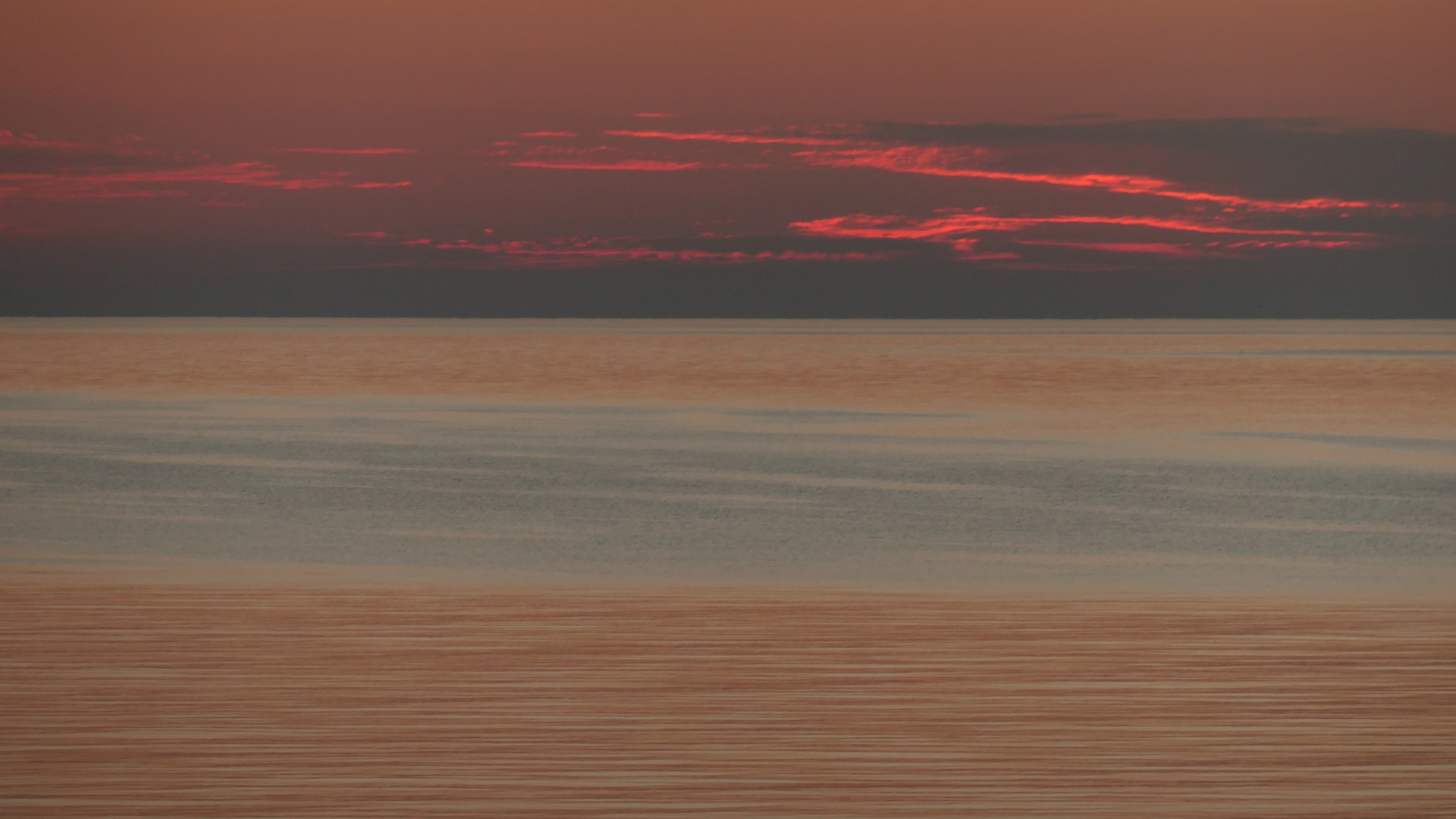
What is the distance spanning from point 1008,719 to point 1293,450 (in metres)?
9.55

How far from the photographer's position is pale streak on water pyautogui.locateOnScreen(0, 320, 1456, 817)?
3.62m

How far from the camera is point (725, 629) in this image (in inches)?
202

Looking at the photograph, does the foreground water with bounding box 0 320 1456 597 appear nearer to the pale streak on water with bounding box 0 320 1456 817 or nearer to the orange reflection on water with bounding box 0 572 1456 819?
the pale streak on water with bounding box 0 320 1456 817

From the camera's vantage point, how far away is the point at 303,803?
11.3 feet

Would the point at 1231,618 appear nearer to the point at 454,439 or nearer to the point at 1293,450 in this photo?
the point at 1293,450

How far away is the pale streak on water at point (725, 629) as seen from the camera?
142 inches

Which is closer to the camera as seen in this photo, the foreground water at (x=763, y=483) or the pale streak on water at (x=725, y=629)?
the pale streak on water at (x=725, y=629)

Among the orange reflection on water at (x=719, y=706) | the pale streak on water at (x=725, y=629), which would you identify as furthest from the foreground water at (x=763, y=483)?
the orange reflection on water at (x=719, y=706)

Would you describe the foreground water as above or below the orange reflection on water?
above

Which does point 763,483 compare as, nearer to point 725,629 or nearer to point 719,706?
point 725,629

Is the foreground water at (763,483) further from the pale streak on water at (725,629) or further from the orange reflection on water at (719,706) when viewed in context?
the orange reflection on water at (719,706)

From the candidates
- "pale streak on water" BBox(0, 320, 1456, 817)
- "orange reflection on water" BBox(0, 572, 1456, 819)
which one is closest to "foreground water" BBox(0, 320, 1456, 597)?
"pale streak on water" BBox(0, 320, 1456, 817)

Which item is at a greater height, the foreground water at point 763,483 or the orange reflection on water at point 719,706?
the foreground water at point 763,483

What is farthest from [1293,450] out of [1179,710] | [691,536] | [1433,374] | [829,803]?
[1433,374]
